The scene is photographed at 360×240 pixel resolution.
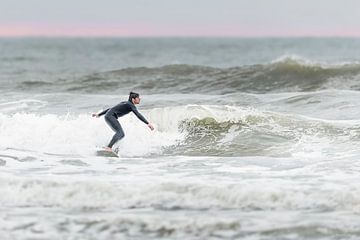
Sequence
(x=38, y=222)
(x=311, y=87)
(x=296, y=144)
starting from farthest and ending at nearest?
1. (x=311, y=87)
2. (x=296, y=144)
3. (x=38, y=222)

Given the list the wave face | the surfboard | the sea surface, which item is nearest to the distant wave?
the sea surface

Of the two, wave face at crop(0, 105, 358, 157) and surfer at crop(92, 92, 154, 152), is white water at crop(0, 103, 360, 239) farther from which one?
surfer at crop(92, 92, 154, 152)

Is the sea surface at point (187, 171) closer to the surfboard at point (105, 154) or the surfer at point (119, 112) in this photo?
the surfboard at point (105, 154)

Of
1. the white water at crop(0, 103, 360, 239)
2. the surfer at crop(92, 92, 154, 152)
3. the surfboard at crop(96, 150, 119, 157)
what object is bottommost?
the white water at crop(0, 103, 360, 239)

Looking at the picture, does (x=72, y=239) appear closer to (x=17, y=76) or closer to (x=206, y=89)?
(x=206, y=89)

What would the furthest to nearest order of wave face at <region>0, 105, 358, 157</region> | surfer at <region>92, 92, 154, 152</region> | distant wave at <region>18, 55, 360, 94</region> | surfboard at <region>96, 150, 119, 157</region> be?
distant wave at <region>18, 55, 360, 94</region> → wave face at <region>0, 105, 358, 157</region> → surfer at <region>92, 92, 154, 152</region> → surfboard at <region>96, 150, 119, 157</region>

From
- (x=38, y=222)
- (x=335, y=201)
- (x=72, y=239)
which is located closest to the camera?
(x=72, y=239)

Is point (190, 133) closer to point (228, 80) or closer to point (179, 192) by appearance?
point (179, 192)

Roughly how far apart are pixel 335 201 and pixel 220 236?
203 centimetres

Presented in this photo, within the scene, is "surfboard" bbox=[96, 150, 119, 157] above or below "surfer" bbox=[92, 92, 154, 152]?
below

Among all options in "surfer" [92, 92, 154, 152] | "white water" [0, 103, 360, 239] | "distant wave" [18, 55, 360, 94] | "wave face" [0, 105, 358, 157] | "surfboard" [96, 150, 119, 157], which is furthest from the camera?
"distant wave" [18, 55, 360, 94]

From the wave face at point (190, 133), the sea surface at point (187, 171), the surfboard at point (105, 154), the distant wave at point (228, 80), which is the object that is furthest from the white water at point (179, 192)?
the distant wave at point (228, 80)

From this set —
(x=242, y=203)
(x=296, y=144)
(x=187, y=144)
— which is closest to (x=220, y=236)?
(x=242, y=203)

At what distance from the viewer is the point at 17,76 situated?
132 feet
